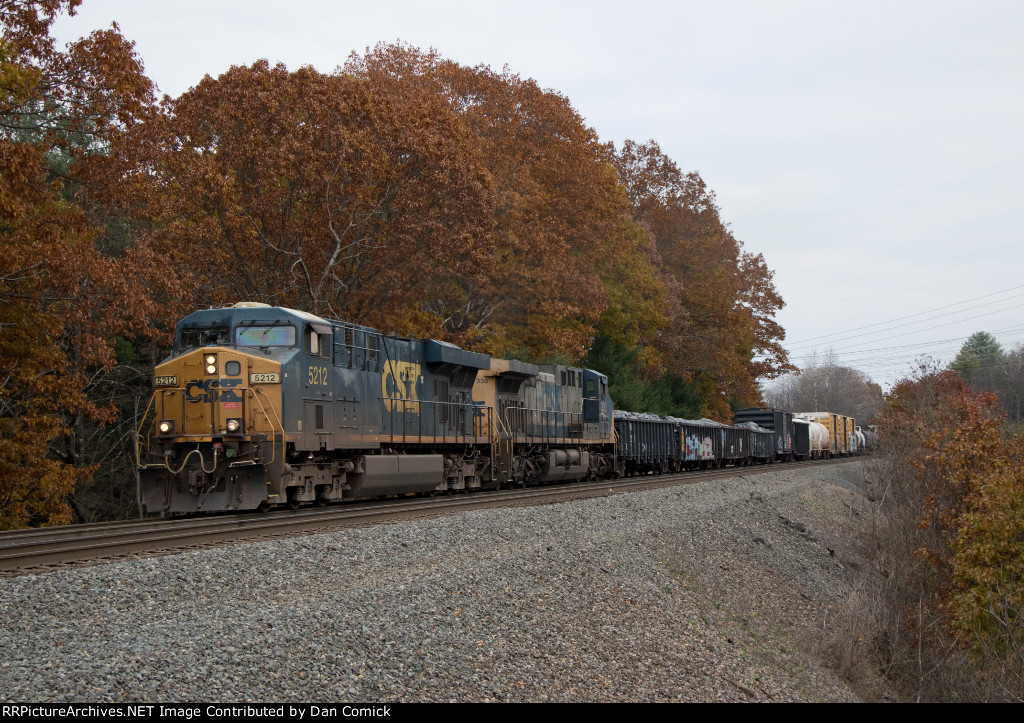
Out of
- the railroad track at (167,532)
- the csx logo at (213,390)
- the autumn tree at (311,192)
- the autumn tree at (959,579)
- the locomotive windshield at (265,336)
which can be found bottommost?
the autumn tree at (959,579)

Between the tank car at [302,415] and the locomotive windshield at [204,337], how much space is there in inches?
1.0

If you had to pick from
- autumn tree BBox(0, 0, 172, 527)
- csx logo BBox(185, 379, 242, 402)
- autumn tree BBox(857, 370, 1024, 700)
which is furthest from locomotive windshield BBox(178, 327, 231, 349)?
autumn tree BBox(857, 370, 1024, 700)

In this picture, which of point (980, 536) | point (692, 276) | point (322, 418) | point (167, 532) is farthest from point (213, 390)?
point (692, 276)

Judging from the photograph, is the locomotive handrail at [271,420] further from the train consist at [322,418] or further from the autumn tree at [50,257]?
the autumn tree at [50,257]

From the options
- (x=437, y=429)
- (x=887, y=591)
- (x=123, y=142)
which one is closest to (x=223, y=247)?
(x=123, y=142)

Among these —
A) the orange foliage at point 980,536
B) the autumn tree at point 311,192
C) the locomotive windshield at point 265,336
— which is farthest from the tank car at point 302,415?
the orange foliage at point 980,536

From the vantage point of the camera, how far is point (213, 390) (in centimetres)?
1435

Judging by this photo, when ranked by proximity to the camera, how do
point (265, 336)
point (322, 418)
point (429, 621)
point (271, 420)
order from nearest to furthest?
point (429, 621) → point (271, 420) → point (265, 336) → point (322, 418)

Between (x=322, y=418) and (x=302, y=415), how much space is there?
63cm

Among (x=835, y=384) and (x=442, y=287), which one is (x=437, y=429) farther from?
(x=835, y=384)

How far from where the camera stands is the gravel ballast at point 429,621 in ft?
19.3

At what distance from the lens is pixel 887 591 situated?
16.7m

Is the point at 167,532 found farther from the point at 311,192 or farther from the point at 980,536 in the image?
the point at 311,192

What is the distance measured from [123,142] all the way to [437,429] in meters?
8.82
